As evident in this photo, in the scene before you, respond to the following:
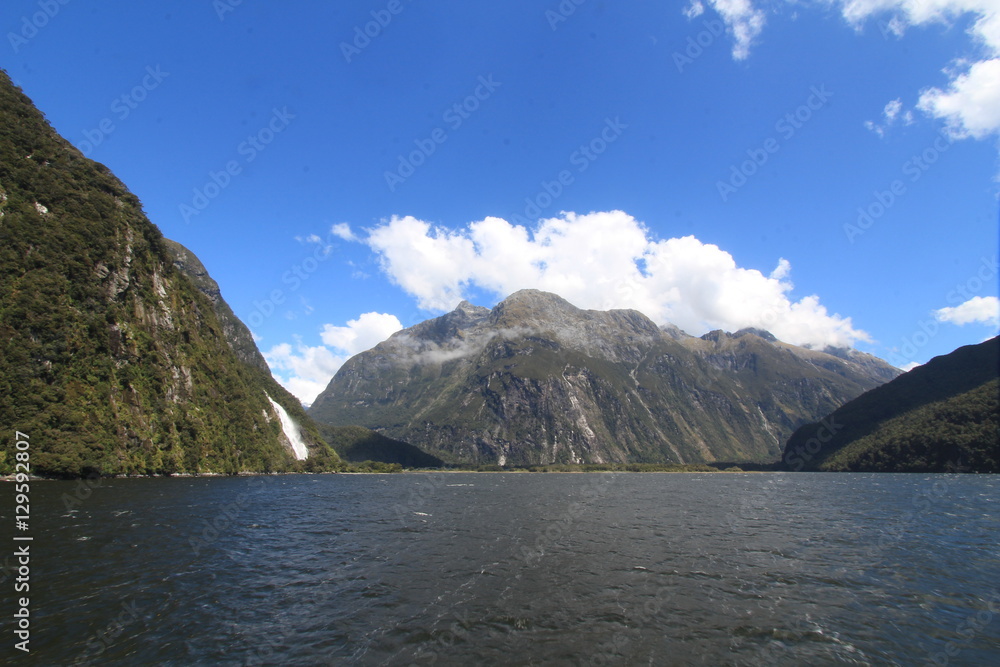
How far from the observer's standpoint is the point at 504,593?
72.8 feet

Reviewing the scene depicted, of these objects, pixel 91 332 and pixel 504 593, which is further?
pixel 91 332

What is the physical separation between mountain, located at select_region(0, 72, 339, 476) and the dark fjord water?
58.5 m

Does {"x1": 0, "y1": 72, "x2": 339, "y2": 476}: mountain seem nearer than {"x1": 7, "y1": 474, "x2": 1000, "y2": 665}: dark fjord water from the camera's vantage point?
No

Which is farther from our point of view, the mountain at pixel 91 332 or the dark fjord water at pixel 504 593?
the mountain at pixel 91 332

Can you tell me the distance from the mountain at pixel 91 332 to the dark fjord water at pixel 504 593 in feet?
192

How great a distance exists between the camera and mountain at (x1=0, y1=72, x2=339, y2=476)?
83188mm

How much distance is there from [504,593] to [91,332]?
123 meters

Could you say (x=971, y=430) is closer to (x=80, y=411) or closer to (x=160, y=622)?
(x=160, y=622)

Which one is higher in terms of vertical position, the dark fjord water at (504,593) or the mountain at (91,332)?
the mountain at (91,332)

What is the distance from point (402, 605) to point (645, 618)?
35.3ft

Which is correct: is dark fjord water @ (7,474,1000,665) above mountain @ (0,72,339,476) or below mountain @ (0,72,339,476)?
below

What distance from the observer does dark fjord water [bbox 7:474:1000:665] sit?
15656 millimetres

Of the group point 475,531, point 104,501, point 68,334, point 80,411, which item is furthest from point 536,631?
point 68,334

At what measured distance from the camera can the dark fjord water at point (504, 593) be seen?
15.7 m
